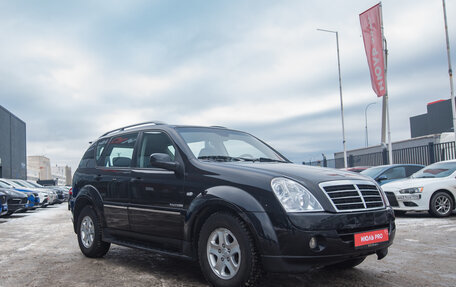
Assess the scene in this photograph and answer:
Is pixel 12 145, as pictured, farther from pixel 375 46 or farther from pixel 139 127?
pixel 139 127

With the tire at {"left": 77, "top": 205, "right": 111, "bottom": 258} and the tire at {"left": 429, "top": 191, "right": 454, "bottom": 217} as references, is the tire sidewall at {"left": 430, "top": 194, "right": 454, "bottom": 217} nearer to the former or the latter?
the tire at {"left": 429, "top": 191, "right": 454, "bottom": 217}

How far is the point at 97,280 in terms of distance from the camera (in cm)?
484

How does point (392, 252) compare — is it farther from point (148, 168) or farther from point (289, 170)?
point (148, 168)

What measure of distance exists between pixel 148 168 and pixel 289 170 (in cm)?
185

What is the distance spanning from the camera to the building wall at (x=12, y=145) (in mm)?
62403

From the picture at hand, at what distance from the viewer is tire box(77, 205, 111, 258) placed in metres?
6.23

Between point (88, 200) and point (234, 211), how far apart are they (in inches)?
122

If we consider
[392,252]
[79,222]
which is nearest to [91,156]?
[79,222]

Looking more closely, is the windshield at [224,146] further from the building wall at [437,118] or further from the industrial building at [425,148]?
the building wall at [437,118]

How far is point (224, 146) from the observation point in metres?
5.53

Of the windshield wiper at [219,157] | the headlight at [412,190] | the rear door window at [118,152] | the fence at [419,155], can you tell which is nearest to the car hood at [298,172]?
the windshield wiper at [219,157]

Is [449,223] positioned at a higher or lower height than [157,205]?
lower

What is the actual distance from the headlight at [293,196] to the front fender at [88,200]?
3.01 metres

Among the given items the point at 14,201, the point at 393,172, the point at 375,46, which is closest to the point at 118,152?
the point at 393,172
